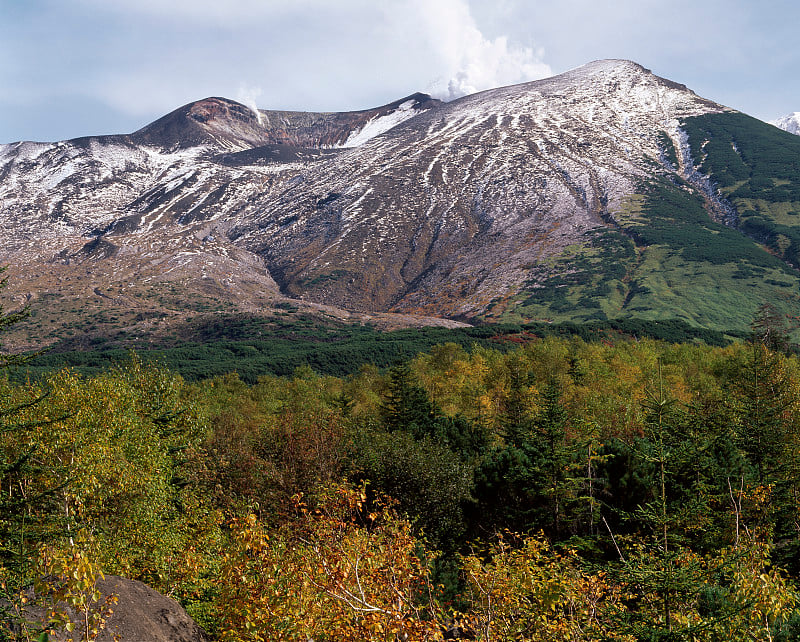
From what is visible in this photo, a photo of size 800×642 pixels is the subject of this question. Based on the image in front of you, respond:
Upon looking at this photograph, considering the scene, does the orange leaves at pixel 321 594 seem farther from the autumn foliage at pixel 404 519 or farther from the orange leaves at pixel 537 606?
the orange leaves at pixel 537 606

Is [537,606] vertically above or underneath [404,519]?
above

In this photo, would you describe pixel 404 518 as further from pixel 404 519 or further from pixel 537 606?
pixel 537 606

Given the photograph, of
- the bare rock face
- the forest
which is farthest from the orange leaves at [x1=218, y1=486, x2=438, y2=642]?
the bare rock face

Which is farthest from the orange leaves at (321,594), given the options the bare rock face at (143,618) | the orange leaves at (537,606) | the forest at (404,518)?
the orange leaves at (537,606)

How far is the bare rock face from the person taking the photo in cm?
1486

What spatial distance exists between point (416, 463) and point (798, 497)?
20015 mm

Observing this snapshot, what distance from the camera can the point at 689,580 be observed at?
10836 millimetres

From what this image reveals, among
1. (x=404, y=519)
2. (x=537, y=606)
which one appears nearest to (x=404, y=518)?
(x=404, y=519)

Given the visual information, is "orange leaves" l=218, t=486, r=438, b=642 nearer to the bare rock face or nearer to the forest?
the forest

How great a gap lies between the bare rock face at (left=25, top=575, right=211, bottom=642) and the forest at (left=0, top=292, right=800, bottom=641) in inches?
34.5

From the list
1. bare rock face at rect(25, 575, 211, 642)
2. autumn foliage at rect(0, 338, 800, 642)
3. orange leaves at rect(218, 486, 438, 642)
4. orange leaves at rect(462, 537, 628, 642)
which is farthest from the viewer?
bare rock face at rect(25, 575, 211, 642)

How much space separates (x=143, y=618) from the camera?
15633 millimetres

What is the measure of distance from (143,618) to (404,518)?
1556 cm

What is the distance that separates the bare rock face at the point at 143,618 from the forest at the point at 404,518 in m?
0.88
